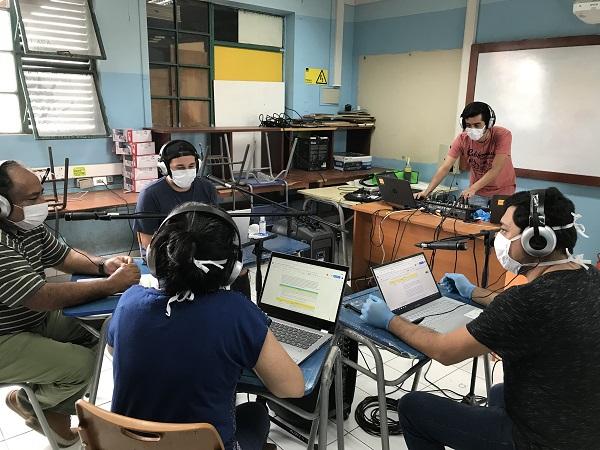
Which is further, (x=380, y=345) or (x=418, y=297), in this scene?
(x=418, y=297)

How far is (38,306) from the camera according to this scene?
5.67ft

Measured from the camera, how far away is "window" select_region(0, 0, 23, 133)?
362 cm

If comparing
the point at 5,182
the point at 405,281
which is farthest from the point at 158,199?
the point at 405,281

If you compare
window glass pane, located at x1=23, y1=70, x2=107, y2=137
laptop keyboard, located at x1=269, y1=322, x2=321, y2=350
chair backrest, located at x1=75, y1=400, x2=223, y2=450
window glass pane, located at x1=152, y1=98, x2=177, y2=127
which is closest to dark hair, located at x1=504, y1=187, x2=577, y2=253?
laptop keyboard, located at x1=269, y1=322, x2=321, y2=350

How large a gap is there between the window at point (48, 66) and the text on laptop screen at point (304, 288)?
2.89m

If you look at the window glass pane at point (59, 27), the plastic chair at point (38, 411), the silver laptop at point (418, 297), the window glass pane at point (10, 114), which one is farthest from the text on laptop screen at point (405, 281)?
the window glass pane at point (10, 114)

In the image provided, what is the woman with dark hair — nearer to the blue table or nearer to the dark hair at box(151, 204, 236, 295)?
the dark hair at box(151, 204, 236, 295)

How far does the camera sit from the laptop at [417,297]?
5.87 feet

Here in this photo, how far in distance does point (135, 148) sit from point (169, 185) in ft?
5.03

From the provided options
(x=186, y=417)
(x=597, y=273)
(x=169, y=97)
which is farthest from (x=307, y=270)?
(x=169, y=97)

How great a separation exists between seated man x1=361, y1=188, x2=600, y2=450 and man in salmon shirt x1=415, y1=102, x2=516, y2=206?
2.09m

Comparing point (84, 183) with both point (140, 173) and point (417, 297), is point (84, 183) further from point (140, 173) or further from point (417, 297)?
point (417, 297)

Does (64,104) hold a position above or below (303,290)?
above

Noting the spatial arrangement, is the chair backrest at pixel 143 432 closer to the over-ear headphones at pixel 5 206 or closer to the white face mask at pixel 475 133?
the over-ear headphones at pixel 5 206
